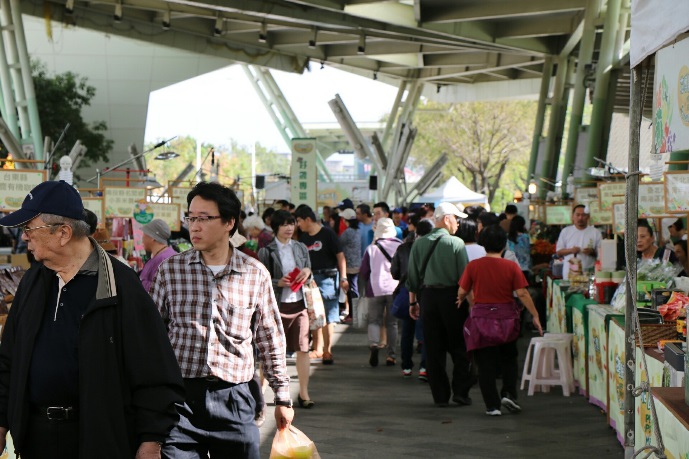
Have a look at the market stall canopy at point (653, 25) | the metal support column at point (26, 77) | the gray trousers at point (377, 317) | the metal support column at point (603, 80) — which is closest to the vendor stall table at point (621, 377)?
the market stall canopy at point (653, 25)

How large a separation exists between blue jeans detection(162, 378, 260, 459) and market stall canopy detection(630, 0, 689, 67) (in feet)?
7.73

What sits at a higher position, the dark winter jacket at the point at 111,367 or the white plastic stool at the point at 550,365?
the dark winter jacket at the point at 111,367

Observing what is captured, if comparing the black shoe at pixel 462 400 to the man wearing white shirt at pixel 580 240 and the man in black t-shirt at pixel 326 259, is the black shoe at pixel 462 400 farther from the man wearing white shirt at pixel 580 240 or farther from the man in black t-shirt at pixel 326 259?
the man wearing white shirt at pixel 580 240

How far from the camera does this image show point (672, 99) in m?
4.90

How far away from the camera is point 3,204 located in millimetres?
11156

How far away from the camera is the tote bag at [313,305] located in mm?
11047

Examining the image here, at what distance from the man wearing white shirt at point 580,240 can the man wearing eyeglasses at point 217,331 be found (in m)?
11.4

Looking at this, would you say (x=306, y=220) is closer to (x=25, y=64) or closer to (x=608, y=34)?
(x=608, y=34)

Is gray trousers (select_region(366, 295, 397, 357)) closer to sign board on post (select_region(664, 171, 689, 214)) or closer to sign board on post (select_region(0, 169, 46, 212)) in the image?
sign board on post (select_region(664, 171, 689, 214))

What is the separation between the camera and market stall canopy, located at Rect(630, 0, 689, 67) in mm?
4410

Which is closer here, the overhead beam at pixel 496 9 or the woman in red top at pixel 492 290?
the woman in red top at pixel 492 290

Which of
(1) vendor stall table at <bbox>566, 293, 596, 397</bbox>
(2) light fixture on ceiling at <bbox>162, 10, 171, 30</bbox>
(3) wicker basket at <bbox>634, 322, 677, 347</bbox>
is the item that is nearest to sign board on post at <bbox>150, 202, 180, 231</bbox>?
(1) vendor stall table at <bbox>566, 293, 596, 397</bbox>

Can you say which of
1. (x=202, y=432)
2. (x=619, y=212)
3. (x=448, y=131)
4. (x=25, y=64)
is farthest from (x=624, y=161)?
(x=202, y=432)

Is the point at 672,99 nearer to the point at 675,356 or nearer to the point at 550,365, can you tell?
the point at 675,356
